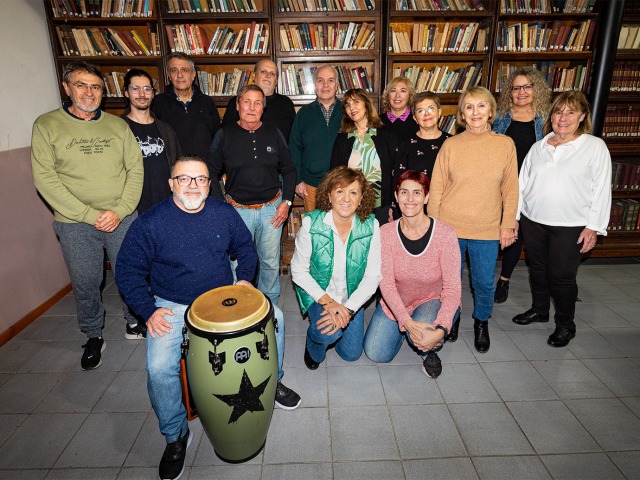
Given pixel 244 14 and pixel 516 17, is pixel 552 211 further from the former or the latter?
pixel 244 14

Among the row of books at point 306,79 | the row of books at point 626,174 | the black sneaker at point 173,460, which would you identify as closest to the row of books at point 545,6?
the row of books at point 306,79

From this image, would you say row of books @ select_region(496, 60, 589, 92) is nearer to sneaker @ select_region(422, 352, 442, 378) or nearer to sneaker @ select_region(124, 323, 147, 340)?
sneaker @ select_region(422, 352, 442, 378)

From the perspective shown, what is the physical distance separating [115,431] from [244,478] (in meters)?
0.75

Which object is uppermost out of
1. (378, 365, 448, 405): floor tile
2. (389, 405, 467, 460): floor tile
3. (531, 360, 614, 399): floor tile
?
(389, 405, 467, 460): floor tile

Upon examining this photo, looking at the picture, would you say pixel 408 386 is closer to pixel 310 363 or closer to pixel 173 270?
pixel 310 363

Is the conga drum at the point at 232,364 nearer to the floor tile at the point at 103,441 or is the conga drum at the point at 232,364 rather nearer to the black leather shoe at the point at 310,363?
the floor tile at the point at 103,441

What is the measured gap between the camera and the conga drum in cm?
155

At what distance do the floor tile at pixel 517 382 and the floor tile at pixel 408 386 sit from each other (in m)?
0.29

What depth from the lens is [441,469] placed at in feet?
5.86

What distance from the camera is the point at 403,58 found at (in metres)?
3.94

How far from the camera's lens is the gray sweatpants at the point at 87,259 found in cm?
244

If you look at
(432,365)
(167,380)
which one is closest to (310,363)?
(432,365)

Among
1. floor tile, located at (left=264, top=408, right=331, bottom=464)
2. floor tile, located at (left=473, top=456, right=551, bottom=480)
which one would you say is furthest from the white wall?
floor tile, located at (left=473, top=456, right=551, bottom=480)

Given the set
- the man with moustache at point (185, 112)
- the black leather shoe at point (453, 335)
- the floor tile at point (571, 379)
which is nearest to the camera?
the floor tile at point (571, 379)
